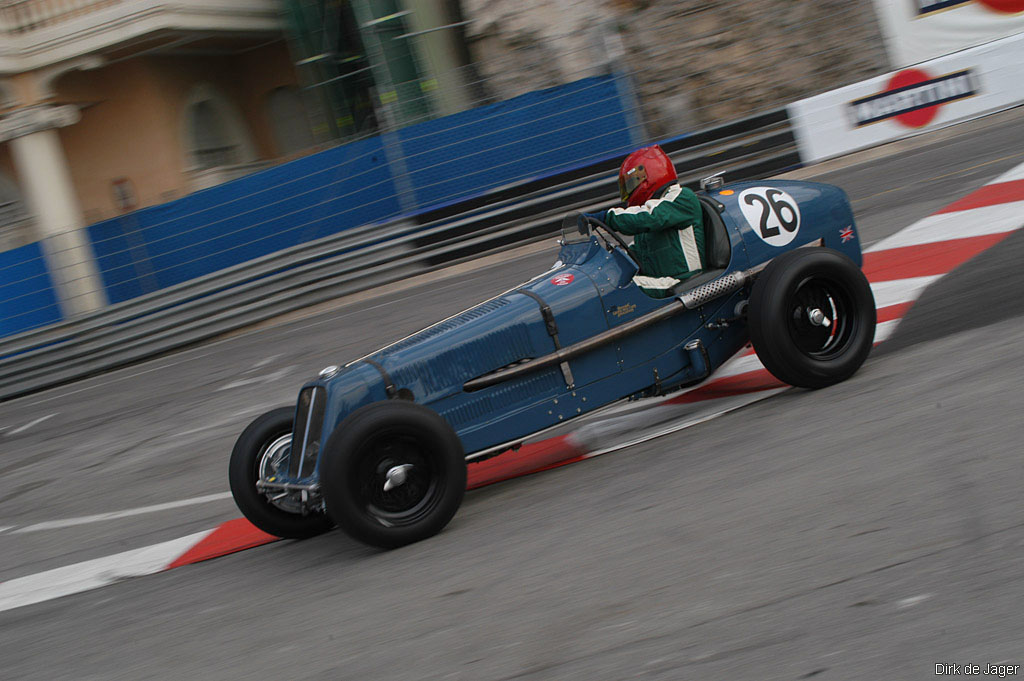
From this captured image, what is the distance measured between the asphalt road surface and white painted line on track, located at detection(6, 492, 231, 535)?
0.07 meters

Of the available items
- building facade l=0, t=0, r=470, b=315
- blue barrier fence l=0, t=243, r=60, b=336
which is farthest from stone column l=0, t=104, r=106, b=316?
blue barrier fence l=0, t=243, r=60, b=336

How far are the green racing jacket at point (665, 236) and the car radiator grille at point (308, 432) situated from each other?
1722 mm

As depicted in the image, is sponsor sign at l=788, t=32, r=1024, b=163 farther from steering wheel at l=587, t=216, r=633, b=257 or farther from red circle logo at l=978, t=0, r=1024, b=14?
steering wheel at l=587, t=216, r=633, b=257

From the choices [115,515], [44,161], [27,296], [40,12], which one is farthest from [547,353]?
[40,12]

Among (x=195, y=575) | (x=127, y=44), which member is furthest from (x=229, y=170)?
(x=195, y=575)

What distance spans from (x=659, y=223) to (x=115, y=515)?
159 inches

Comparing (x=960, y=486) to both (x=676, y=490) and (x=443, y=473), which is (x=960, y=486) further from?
(x=443, y=473)

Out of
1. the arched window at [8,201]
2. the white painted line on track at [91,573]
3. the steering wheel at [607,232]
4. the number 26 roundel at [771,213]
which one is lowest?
the white painted line on track at [91,573]

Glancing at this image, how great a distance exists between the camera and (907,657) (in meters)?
2.63

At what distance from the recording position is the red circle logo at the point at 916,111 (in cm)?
1344

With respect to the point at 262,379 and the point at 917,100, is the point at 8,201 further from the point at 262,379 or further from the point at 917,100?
the point at 917,100

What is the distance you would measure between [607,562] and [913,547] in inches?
41.8

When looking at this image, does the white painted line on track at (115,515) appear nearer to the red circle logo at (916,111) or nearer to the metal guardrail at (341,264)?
the metal guardrail at (341,264)

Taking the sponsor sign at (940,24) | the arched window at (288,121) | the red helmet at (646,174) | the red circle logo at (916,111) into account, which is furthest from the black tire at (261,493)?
the arched window at (288,121)
